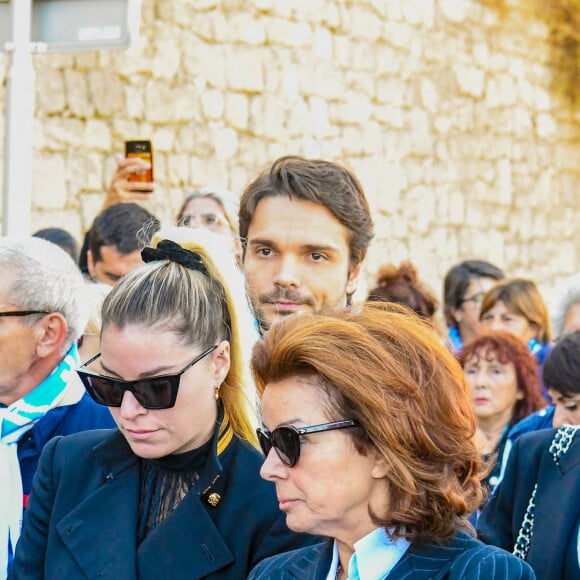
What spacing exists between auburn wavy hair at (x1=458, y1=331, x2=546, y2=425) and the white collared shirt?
10.3ft

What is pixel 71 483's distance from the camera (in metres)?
2.71

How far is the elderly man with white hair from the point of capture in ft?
10.5

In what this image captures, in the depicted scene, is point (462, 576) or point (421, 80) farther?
point (421, 80)

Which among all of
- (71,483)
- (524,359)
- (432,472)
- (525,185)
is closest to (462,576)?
(432,472)

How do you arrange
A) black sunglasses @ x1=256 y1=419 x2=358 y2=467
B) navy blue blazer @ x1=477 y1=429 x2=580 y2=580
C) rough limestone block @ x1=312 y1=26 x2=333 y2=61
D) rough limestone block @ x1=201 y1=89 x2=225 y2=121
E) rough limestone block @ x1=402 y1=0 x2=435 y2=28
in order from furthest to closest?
rough limestone block @ x1=402 y1=0 x2=435 y2=28, rough limestone block @ x1=312 y1=26 x2=333 y2=61, rough limestone block @ x1=201 y1=89 x2=225 y2=121, navy blue blazer @ x1=477 y1=429 x2=580 y2=580, black sunglasses @ x1=256 y1=419 x2=358 y2=467

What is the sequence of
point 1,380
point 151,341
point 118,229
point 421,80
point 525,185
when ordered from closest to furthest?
point 151,341
point 1,380
point 118,229
point 421,80
point 525,185

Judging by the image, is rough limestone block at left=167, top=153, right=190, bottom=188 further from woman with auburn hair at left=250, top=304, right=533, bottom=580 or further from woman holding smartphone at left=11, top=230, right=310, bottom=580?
woman with auburn hair at left=250, top=304, right=533, bottom=580

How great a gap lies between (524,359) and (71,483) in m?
3.06

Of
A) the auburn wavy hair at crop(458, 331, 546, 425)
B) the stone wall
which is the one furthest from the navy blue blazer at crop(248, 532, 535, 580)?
the stone wall

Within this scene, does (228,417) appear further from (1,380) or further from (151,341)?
(1,380)

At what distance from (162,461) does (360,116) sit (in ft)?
31.4

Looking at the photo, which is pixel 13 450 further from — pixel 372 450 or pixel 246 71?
pixel 246 71

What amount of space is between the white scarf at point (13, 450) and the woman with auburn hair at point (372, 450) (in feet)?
3.67

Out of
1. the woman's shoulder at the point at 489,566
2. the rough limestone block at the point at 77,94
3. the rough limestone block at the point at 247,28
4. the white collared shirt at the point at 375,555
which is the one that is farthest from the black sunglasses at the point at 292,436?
the rough limestone block at the point at 247,28
